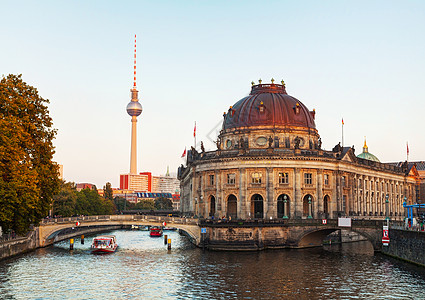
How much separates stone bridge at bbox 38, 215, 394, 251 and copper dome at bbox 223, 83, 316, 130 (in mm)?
28123

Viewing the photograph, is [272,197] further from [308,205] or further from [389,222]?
[389,222]

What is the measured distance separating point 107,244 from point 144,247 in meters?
12.8

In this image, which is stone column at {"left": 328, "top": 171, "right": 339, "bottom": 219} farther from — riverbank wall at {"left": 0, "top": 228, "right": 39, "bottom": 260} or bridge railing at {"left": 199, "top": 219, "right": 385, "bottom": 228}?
riverbank wall at {"left": 0, "top": 228, "right": 39, "bottom": 260}

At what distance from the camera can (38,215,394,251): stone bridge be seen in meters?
79.8

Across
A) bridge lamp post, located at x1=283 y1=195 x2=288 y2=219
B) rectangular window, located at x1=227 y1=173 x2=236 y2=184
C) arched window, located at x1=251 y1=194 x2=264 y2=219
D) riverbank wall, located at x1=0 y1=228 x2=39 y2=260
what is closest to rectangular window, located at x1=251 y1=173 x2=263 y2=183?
rectangular window, located at x1=227 y1=173 x2=236 y2=184

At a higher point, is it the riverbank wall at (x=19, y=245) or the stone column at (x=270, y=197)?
the stone column at (x=270, y=197)

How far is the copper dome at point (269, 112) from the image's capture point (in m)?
108

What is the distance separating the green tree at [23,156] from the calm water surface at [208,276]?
656 cm

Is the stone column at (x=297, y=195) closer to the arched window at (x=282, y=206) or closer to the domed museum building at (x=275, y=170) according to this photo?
the domed museum building at (x=275, y=170)

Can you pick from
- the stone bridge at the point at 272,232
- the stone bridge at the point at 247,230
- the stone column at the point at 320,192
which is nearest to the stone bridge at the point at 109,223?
the stone bridge at the point at 247,230

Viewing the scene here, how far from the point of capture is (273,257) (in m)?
73.1

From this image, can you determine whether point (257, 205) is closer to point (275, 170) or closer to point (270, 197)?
point (270, 197)

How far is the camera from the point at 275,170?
96.4 m

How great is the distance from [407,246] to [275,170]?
3397 cm
